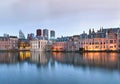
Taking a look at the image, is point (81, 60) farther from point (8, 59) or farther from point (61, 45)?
point (61, 45)

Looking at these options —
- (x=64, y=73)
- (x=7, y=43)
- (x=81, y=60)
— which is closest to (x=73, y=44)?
(x=7, y=43)

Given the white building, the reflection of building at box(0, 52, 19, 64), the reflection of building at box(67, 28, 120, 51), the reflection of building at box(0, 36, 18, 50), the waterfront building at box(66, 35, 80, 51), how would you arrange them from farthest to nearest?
the reflection of building at box(0, 36, 18, 50) → the white building → the waterfront building at box(66, 35, 80, 51) → the reflection of building at box(67, 28, 120, 51) → the reflection of building at box(0, 52, 19, 64)

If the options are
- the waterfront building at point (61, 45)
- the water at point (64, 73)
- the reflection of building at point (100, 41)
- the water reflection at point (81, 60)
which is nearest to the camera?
the water at point (64, 73)

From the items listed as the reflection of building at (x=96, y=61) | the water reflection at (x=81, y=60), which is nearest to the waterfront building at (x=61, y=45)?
the water reflection at (x=81, y=60)

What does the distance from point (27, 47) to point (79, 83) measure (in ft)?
451

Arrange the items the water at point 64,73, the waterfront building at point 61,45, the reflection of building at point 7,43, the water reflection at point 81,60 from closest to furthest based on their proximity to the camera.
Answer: the water at point 64,73 → the water reflection at point 81,60 → the waterfront building at point 61,45 → the reflection of building at point 7,43

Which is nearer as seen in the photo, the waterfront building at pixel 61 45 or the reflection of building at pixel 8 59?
the reflection of building at pixel 8 59

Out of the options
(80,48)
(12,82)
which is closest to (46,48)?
(80,48)

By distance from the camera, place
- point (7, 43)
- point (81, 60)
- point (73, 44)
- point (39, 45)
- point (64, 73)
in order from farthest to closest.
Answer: point (7, 43), point (39, 45), point (73, 44), point (81, 60), point (64, 73)

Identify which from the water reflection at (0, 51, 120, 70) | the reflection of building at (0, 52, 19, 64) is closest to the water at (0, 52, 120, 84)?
the water reflection at (0, 51, 120, 70)

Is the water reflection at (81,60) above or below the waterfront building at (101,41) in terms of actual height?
below

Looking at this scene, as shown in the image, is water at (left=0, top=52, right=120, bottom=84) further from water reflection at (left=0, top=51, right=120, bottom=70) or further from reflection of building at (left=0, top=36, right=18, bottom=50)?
reflection of building at (left=0, top=36, right=18, bottom=50)

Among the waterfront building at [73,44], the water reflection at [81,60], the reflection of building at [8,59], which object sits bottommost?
the reflection of building at [8,59]

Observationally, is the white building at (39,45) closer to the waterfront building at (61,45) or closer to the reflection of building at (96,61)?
the waterfront building at (61,45)
